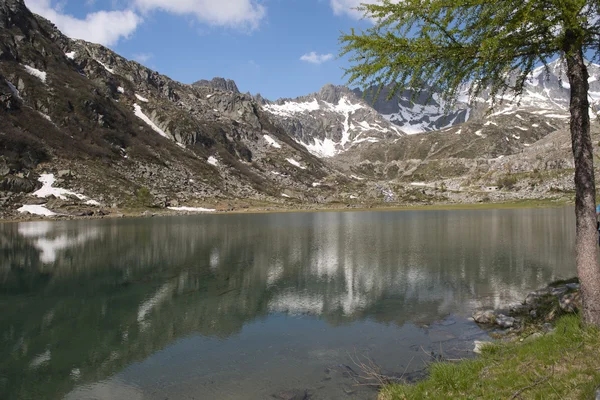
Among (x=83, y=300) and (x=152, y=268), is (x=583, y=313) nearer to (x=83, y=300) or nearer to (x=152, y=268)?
(x=83, y=300)

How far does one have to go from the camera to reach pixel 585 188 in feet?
35.3

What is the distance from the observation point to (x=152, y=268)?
127ft

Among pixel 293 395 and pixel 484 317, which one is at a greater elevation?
pixel 484 317

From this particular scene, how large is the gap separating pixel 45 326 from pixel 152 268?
664 inches

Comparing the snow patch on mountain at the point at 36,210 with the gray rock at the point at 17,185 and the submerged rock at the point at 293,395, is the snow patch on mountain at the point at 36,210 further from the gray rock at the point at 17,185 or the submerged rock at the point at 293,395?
the submerged rock at the point at 293,395

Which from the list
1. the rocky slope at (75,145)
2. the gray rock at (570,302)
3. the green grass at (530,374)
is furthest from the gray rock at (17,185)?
the gray rock at (570,302)

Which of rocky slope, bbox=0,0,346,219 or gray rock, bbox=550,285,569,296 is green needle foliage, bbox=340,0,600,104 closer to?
gray rock, bbox=550,285,569,296

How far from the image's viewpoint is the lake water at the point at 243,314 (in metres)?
14.9

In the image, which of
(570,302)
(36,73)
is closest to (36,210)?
(36,73)

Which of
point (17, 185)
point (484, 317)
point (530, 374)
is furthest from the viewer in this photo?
point (17, 185)

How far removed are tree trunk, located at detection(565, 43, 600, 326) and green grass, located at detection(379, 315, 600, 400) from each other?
0.99 metres

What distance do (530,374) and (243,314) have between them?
1713cm

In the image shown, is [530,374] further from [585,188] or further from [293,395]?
[293,395]

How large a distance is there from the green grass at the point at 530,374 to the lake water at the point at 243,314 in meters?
3.11
